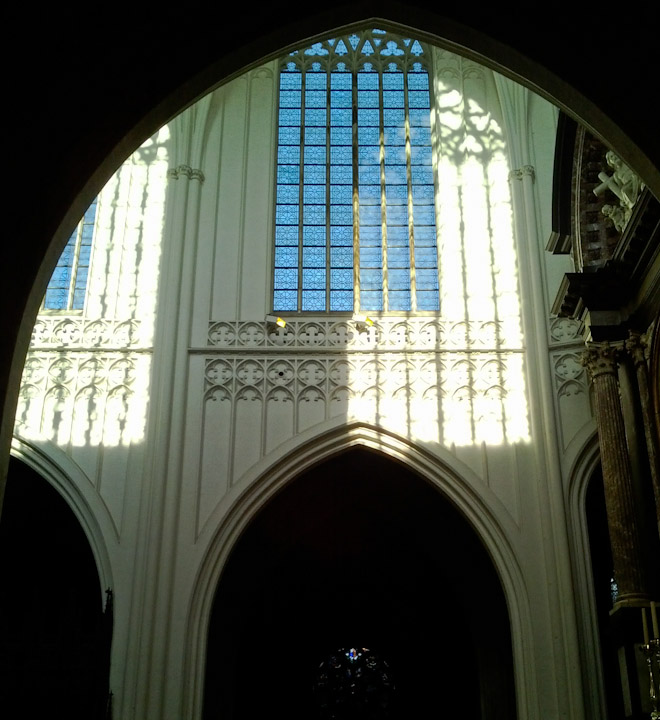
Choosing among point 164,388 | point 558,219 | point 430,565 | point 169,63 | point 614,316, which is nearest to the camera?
point 169,63

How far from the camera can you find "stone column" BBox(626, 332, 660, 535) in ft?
30.4

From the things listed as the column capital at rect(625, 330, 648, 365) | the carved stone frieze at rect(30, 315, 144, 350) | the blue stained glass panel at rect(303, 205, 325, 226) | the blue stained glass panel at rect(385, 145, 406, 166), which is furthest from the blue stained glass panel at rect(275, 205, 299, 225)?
the column capital at rect(625, 330, 648, 365)

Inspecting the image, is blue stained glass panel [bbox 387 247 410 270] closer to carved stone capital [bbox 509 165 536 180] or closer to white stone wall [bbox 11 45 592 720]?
white stone wall [bbox 11 45 592 720]

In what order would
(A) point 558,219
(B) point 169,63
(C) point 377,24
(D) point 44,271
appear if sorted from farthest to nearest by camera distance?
1. (A) point 558,219
2. (C) point 377,24
3. (B) point 169,63
4. (D) point 44,271

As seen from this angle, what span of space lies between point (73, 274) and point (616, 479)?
7.54 meters

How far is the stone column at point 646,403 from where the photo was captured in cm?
926

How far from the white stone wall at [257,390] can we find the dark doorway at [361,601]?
5.33ft

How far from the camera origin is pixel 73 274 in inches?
536

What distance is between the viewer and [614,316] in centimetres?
1041

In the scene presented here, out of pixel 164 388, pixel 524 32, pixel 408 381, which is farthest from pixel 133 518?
pixel 524 32

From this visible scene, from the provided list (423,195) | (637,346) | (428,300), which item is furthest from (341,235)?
(637,346)

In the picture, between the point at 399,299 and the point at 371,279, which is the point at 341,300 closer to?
the point at 371,279

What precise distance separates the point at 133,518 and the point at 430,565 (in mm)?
5772

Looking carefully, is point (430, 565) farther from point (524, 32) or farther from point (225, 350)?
point (524, 32)
